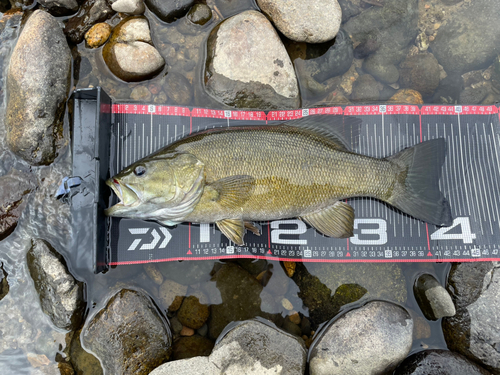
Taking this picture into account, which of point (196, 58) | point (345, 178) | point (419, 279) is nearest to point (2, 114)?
point (196, 58)

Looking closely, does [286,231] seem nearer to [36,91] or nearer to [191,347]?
[191,347]

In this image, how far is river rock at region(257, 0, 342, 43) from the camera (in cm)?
406

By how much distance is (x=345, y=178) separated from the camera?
364 centimetres

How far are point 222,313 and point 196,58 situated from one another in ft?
11.5

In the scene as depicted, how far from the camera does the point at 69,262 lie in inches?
149

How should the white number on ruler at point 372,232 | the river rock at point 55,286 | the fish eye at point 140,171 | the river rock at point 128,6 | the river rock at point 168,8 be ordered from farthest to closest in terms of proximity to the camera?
the river rock at point 168,8 → the river rock at point 128,6 → the white number on ruler at point 372,232 → the river rock at point 55,286 → the fish eye at point 140,171

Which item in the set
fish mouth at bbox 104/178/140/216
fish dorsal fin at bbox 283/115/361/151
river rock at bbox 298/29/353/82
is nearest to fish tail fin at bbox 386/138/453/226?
fish dorsal fin at bbox 283/115/361/151

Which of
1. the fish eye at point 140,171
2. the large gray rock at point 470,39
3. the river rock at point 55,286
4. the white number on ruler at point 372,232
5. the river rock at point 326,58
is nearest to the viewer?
the fish eye at point 140,171

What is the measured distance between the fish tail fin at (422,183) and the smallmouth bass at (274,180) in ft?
0.04

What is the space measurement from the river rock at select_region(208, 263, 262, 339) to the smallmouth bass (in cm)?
57

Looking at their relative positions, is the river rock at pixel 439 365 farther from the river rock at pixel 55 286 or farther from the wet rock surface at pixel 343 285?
the river rock at pixel 55 286

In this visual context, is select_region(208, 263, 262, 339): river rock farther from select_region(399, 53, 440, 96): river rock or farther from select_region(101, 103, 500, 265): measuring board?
select_region(399, 53, 440, 96): river rock

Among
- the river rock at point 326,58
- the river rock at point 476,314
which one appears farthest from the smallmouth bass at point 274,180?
the river rock at point 326,58

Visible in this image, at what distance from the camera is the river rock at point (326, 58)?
4.34 m
